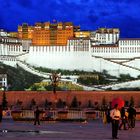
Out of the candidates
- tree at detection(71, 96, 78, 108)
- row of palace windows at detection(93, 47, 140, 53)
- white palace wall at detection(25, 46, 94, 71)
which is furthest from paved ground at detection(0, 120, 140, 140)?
row of palace windows at detection(93, 47, 140, 53)

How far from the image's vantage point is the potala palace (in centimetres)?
10369

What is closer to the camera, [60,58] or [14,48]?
[60,58]

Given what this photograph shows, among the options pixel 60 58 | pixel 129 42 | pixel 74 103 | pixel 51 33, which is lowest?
pixel 74 103

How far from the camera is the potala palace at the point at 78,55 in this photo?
103688mm

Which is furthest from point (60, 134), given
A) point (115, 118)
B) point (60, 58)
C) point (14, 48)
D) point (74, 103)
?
point (14, 48)

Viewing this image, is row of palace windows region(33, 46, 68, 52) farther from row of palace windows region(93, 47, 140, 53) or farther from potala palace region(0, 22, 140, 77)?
row of palace windows region(93, 47, 140, 53)

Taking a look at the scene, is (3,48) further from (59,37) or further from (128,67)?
(128,67)

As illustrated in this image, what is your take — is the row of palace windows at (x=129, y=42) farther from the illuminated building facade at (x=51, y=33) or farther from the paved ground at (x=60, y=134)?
the paved ground at (x=60, y=134)

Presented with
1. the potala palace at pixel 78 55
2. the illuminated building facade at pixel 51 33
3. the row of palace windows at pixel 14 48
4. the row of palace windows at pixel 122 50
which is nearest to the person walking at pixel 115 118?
the potala palace at pixel 78 55

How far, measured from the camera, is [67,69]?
10469 centimetres

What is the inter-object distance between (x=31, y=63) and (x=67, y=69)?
665cm

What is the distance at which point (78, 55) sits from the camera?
354 ft

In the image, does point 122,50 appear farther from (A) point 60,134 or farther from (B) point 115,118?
(B) point 115,118

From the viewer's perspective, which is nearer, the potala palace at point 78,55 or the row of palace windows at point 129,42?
the potala palace at point 78,55
